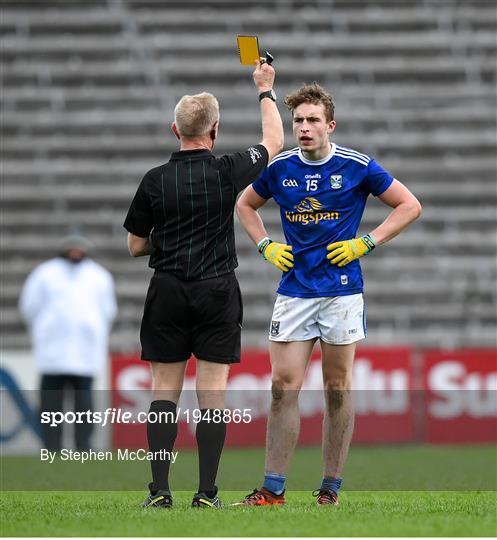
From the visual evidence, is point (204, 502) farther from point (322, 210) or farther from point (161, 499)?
point (322, 210)

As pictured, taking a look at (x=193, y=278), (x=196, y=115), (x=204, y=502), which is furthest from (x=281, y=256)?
(x=204, y=502)

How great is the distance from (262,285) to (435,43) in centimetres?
399

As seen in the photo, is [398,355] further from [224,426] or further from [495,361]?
[224,426]

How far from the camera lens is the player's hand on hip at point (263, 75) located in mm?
6160

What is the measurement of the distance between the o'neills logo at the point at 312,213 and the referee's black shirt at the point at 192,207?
36 centimetres

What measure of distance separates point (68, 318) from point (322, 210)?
586cm

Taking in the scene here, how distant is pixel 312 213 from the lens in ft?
20.4

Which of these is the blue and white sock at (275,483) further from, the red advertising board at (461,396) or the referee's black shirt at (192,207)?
the red advertising board at (461,396)

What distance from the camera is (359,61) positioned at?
1658 cm

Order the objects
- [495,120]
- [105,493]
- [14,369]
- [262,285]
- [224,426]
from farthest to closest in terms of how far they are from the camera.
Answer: [495,120], [262,285], [14,369], [105,493], [224,426]

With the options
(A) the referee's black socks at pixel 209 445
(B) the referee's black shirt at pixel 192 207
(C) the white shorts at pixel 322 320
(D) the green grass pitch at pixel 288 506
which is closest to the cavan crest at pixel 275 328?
(C) the white shorts at pixel 322 320

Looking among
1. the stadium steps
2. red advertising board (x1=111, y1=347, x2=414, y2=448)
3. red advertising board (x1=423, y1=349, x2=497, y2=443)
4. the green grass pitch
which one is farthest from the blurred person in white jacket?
red advertising board (x1=423, y1=349, x2=497, y2=443)

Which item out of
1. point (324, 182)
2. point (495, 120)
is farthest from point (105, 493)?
point (495, 120)

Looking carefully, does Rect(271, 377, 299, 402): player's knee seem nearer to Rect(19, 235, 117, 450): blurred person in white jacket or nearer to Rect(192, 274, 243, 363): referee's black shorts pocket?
Rect(192, 274, 243, 363): referee's black shorts pocket
